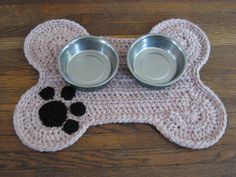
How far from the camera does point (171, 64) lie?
0.99 meters

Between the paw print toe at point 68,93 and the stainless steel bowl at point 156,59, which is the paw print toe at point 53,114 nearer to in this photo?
the paw print toe at point 68,93

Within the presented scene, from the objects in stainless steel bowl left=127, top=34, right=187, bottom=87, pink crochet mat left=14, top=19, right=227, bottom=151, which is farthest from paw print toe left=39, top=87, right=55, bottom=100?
stainless steel bowl left=127, top=34, right=187, bottom=87

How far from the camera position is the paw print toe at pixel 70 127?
878mm

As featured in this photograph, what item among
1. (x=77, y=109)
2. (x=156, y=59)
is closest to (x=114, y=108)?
(x=77, y=109)

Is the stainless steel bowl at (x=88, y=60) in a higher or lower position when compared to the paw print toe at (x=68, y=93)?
higher

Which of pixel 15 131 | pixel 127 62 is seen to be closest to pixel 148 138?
pixel 127 62

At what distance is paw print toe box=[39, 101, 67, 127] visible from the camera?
2.90 feet

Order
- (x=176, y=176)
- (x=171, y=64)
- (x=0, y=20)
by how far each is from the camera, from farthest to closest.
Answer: (x=0, y=20)
(x=171, y=64)
(x=176, y=176)

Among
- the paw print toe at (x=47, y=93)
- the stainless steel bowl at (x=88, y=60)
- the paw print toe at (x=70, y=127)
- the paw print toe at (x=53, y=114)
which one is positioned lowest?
the paw print toe at (x=70, y=127)

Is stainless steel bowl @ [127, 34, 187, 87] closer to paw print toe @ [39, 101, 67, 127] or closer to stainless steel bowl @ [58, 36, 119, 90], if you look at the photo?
stainless steel bowl @ [58, 36, 119, 90]

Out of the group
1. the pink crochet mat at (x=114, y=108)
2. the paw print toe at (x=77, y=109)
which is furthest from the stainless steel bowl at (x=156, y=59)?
the paw print toe at (x=77, y=109)

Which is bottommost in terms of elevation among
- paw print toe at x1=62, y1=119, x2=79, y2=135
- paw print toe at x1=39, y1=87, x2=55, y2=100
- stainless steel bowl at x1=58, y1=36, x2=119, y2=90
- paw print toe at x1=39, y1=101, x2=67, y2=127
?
paw print toe at x1=62, y1=119, x2=79, y2=135

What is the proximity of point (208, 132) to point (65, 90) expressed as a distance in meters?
0.42

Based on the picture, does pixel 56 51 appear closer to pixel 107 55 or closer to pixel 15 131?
pixel 107 55
